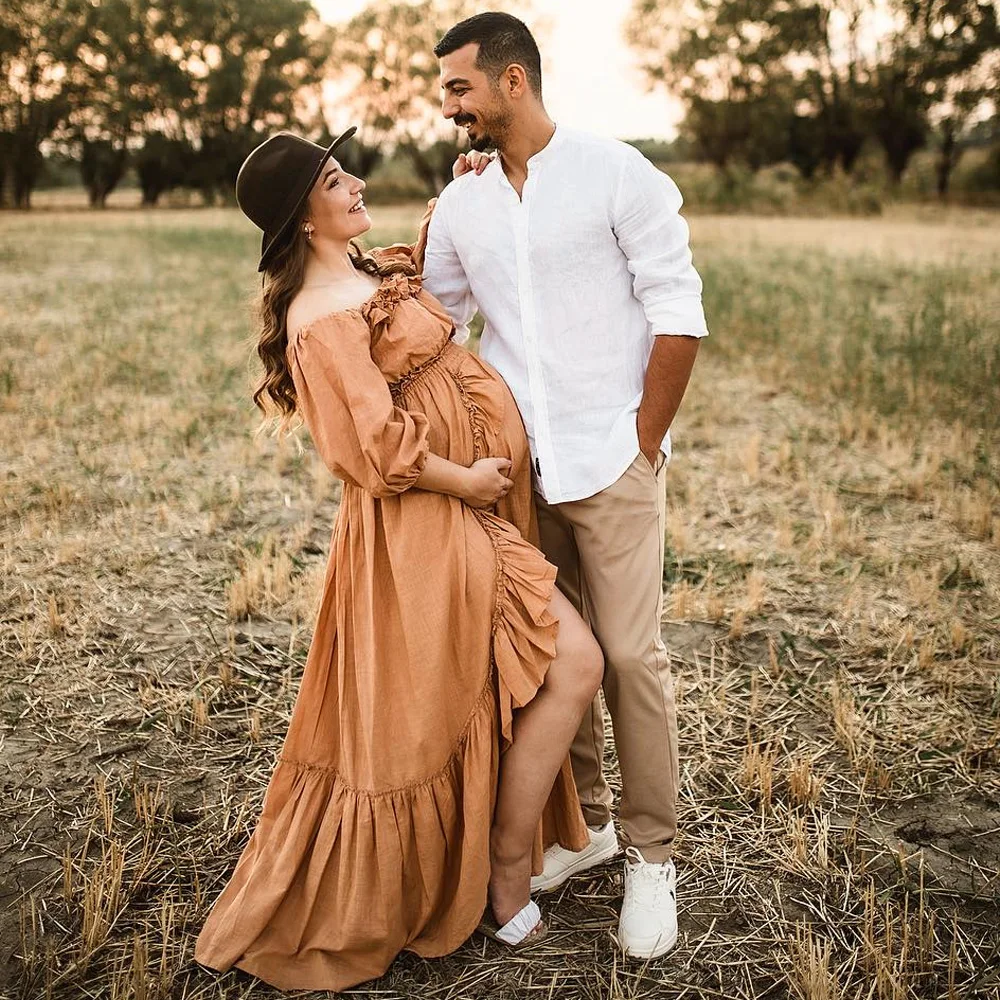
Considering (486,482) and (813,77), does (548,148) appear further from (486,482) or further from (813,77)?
(813,77)

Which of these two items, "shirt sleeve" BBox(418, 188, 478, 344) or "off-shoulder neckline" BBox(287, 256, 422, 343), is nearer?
"off-shoulder neckline" BBox(287, 256, 422, 343)

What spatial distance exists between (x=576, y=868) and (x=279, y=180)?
2.25 meters

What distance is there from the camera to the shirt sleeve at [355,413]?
2387 mm

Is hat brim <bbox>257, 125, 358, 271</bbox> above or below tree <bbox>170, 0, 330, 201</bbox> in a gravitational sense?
below

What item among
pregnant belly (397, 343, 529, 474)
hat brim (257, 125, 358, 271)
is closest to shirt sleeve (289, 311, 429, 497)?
pregnant belly (397, 343, 529, 474)

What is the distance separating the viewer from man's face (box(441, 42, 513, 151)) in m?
2.61

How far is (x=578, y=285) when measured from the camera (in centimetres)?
266

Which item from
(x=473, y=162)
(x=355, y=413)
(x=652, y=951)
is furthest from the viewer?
(x=473, y=162)

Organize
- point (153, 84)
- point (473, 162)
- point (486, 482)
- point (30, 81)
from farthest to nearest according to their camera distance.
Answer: point (153, 84)
point (30, 81)
point (473, 162)
point (486, 482)

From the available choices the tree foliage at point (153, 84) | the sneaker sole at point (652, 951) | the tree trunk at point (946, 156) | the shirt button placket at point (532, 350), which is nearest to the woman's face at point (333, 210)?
the shirt button placket at point (532, 350)

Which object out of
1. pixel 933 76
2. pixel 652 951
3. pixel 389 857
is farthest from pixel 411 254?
pixel 933 76

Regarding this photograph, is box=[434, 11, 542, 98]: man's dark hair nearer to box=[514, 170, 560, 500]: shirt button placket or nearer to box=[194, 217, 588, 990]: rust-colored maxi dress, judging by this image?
box=[514, 170, 560, 500]: shirt button placket

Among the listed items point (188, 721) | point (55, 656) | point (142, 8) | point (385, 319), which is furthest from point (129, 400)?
point (142, 8)

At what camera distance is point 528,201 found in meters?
2.64
